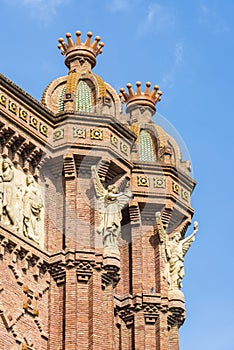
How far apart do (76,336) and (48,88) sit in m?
6.67

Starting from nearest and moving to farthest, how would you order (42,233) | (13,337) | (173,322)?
(13,337)
(42,233)
(173,322)

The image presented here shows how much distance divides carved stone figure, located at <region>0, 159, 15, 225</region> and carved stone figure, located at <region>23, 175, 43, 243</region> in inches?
21.9

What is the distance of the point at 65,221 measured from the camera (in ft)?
98.1

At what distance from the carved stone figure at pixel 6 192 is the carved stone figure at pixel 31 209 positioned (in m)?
0.56

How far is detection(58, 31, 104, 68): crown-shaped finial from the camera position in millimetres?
32844

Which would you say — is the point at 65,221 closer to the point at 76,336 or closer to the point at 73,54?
the point at 76,336

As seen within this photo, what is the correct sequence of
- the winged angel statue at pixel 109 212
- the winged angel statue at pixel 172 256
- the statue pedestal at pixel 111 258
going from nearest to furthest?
the statue pedestal at pixel 111 258
the winged angel statue at pixel 109 212
the winged angel statue at pixel 172 256

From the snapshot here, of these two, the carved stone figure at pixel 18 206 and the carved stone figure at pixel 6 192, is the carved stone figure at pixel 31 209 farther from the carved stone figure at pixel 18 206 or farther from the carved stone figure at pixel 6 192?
the carved stone figure at pixel 6 192

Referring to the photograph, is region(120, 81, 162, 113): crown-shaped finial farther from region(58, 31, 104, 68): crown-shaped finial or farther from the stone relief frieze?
the stone relief frieze

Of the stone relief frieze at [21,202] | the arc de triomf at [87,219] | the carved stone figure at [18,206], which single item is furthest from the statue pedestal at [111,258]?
the carved stone figure at [18,206]

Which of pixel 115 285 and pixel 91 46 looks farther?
pixel 91 46

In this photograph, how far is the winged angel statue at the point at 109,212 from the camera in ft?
98.1

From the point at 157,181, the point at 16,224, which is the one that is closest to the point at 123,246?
the point at 157,181

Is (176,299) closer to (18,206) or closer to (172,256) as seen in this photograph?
(172,256)
